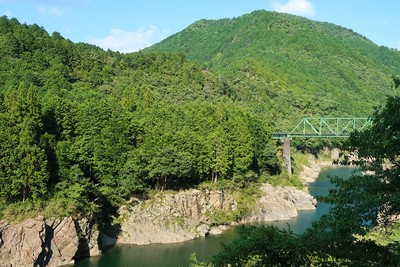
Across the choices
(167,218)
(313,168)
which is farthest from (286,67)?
(167,218)

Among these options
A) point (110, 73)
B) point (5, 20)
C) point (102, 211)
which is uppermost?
point (5, 20)

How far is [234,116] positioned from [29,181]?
24954mm

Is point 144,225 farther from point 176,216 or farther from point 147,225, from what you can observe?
point 176,216

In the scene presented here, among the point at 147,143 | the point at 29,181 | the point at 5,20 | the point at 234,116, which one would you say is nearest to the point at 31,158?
the point at 29,181

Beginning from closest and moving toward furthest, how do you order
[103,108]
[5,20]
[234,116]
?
[103,108]
[234,116]
[5,20]

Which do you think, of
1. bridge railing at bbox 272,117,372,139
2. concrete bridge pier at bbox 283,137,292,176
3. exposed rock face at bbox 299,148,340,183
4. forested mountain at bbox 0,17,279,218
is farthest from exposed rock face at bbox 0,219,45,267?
exposed rock face at bbox 299,148,340,183

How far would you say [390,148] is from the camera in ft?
32.1

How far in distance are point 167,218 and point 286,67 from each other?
84.7 meters

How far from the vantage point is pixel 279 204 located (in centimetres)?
4762

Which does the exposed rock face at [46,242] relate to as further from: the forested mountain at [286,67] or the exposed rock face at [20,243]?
the forested mountain at [286,67]

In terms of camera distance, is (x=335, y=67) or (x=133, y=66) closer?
(x=133, y=66)

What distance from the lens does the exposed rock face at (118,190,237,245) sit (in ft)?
123

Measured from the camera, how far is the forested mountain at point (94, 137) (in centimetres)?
3250

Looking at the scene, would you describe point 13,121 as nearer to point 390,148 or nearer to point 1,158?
point 1,158
